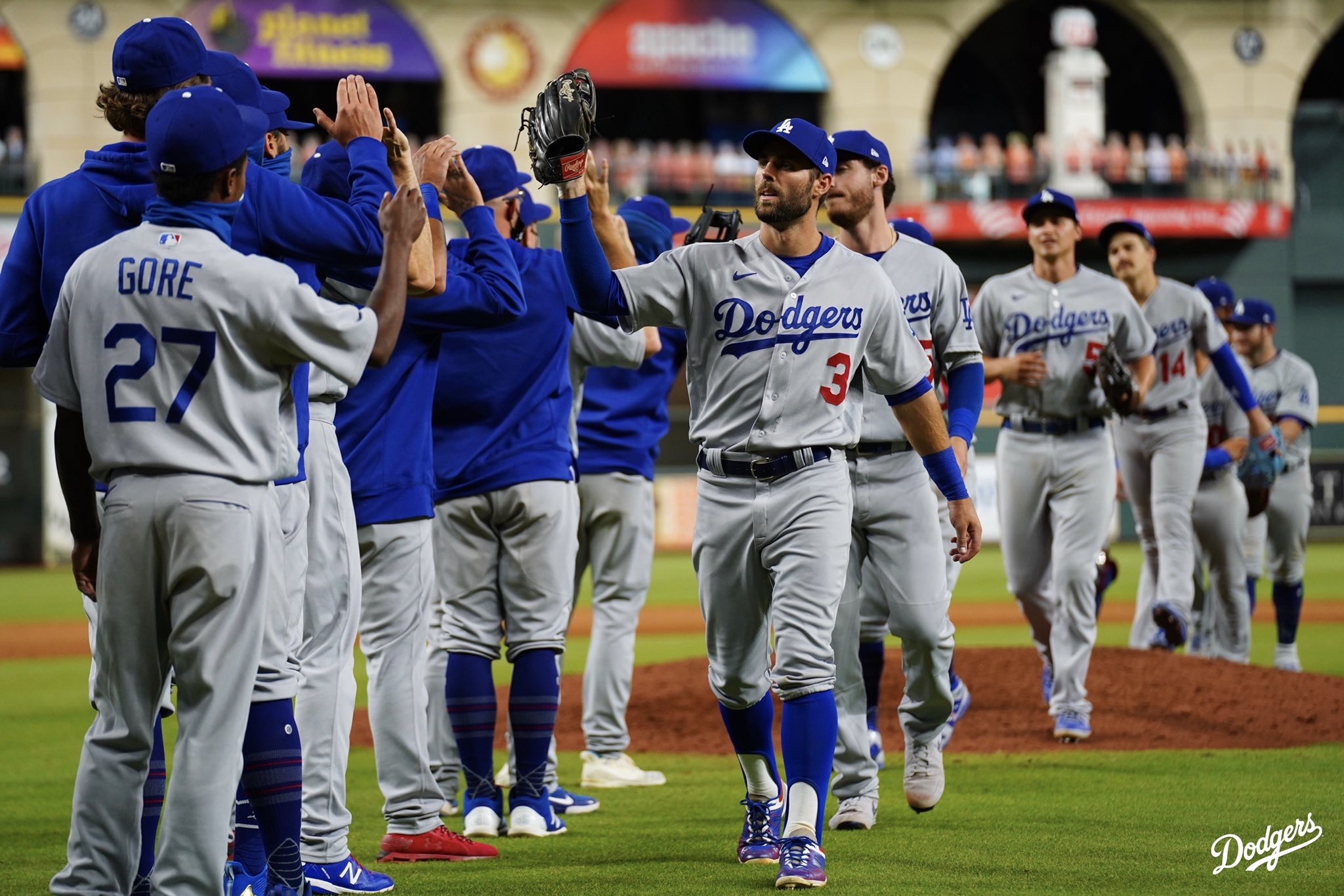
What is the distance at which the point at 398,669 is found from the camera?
15.8 feet

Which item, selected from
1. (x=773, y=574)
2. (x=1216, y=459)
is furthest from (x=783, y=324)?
(x=1216, y=459)

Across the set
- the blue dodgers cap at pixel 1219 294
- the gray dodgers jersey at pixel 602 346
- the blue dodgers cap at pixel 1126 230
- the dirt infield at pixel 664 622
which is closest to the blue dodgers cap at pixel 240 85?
the gray dodgers jersey at pixel 602 346

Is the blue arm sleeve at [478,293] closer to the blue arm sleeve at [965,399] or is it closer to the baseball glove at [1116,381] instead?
the blue arm sleeve at [965,399]

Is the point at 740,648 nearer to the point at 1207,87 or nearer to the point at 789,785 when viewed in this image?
the point at 789,785

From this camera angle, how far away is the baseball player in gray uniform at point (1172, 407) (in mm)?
8820

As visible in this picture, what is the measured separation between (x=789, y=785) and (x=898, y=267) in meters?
2.13

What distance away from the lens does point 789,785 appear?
451cm

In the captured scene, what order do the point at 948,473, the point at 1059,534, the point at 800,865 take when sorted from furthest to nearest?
the point at 1059,534 → the point at 948,473 → the point at 800,865

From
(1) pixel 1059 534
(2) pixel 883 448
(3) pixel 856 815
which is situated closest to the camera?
(3) pixel 856 815

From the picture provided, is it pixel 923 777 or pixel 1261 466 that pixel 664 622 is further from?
pixel 923 777

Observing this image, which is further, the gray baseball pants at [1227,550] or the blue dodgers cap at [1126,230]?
the gray baseball pants at [1227,550]

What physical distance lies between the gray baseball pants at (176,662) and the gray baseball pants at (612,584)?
3.07 m

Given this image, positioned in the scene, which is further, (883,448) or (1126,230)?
(1126,230)

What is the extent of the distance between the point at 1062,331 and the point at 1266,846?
3208mm
